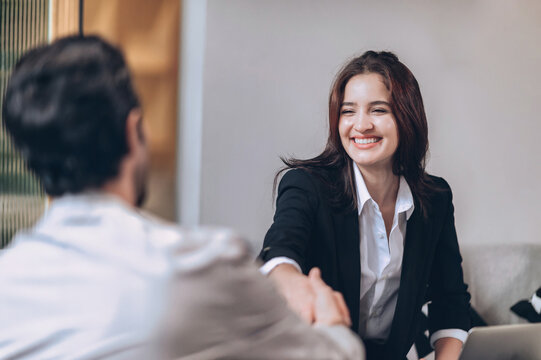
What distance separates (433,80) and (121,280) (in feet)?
9.66

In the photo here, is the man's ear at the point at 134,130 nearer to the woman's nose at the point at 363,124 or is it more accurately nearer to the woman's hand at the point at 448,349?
the woman's nose at the point at 363,124

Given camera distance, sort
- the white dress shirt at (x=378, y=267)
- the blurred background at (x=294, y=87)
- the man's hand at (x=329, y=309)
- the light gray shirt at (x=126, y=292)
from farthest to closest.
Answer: the blurred background at (x=294, y=87), the white dress shirt at (x=378, y=267), the man's hand at (x=329, y=309), the light gray shirt at (x=126, y=292)

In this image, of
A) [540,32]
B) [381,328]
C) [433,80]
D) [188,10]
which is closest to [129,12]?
[188,10]

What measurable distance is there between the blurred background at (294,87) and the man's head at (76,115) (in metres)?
2.13

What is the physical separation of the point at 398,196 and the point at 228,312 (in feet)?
4.00

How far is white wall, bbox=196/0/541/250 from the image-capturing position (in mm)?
3219

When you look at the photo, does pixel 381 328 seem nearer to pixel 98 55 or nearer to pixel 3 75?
pixel 98 55

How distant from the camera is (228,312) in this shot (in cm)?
82

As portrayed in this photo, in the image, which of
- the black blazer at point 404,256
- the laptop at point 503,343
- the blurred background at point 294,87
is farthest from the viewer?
the blurred background at point 294,87

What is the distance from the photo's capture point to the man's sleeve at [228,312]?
0.79 metres

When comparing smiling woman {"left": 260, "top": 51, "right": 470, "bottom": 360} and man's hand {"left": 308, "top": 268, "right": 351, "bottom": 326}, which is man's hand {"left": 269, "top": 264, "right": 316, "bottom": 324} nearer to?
man's hand {"left": 308, "top": 268, "right": 351, "bottom": 326}

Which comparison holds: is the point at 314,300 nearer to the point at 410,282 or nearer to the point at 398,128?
the point at 410,282

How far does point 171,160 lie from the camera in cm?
322

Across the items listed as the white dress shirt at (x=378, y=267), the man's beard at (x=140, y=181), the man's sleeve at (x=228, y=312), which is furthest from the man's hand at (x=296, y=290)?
the white dress shirt at (x=378, y=267)
